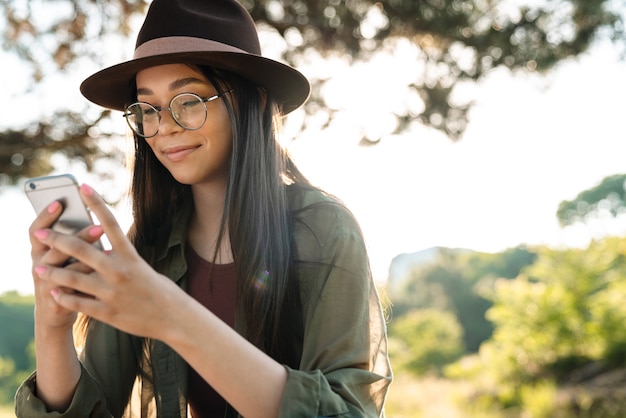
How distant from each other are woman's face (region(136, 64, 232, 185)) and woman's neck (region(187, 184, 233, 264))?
0.19m

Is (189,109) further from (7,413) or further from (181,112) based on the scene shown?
(7,413)

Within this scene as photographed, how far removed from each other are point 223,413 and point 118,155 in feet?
16.4

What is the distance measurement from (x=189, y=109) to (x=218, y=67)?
0.18 meters

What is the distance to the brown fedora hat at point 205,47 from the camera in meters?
2.27

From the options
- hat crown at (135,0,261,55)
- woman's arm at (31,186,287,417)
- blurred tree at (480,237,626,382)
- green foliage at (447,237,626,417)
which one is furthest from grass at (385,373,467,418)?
woman's arm at (31,186,287,417)

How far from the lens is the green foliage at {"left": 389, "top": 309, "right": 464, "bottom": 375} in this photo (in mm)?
27047

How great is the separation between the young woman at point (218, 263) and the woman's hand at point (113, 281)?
0.02 metres

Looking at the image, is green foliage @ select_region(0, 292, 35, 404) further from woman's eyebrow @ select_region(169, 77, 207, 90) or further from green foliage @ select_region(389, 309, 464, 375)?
woman's eyebrow @ select_region(169, 77, 207, 90)

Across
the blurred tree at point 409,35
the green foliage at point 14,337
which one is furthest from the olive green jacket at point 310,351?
the green foliage at point 14,337

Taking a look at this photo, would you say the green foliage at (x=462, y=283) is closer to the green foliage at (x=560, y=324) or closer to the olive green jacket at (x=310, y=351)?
the green foliage at (x=560, y=324)

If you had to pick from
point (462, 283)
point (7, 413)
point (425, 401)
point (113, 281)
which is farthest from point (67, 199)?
point (462, 283)

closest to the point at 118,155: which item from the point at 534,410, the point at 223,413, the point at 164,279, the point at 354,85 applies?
the point at 354,85

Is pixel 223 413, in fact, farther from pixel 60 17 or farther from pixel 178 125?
pixel 60 17

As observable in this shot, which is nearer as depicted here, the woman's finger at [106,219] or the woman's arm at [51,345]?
the woman's finger at [106,219]
